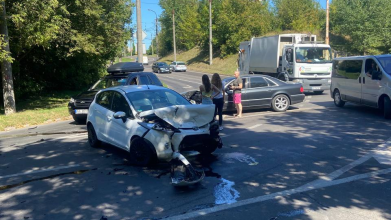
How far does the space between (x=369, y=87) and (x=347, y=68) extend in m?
1.59

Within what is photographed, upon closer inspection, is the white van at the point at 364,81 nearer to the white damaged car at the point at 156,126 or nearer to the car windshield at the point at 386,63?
the car windshield at the point at 386,63

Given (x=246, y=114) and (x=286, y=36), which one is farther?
(x=286, y=36)

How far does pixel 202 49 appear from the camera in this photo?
2717 inches

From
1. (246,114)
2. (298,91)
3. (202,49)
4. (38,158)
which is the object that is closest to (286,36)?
(298,91)

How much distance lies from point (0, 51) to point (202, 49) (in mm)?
57619

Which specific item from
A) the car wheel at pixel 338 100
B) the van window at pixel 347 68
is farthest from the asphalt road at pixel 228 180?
the car wheel at pixel 338 100

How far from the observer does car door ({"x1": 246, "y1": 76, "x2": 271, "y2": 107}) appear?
13.3 metres

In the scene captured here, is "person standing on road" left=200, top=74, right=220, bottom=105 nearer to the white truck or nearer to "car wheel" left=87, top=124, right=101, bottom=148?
"car wheel" left=87, top=124, right=101, bottom=148

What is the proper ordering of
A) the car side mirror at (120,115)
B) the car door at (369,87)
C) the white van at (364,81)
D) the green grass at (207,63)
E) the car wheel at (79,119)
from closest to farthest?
1. the car side mirror at (120,115)
2. the white van at (364,81)
3. the car door at (369,87)
4. the car wheel at (79,119)
5. the green grass at (207,63)

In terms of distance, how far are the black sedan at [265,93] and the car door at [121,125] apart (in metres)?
5.64

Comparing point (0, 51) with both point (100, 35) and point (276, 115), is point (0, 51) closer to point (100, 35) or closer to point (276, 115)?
point (100, 35)

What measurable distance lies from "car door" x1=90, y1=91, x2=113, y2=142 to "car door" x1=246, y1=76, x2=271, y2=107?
6.28m

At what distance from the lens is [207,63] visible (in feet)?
199

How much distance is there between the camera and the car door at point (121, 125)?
23.2 ft
